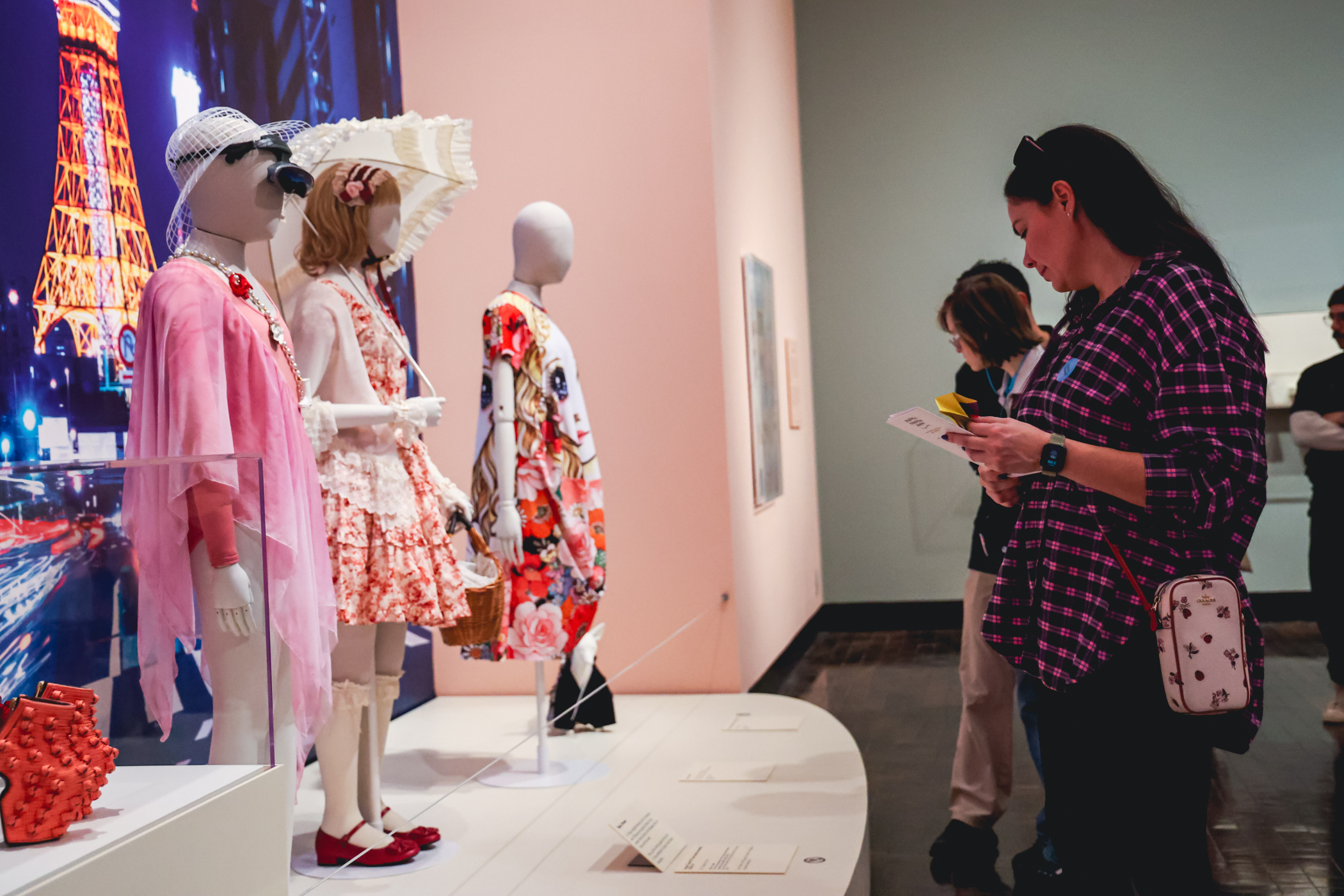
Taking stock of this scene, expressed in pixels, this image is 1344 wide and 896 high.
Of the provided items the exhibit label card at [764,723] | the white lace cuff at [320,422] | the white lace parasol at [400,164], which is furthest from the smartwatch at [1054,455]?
the exhibit label card at [764,723]

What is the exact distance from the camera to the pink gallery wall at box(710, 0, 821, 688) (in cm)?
486

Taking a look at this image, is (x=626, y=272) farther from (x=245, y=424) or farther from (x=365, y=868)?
(x=245, y=424)

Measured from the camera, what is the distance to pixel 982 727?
9.18ft

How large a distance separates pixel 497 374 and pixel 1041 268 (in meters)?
1.99

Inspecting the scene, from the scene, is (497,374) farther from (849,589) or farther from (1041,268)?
(849,589)

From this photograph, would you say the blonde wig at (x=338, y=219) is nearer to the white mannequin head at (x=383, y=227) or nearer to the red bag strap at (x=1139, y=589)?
the white mannequin head at (x=383, y=227)

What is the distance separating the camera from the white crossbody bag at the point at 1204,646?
1383 millimetres

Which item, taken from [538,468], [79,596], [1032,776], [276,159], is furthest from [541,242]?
[79,596]

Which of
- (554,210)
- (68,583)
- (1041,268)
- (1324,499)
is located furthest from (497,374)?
(1324,499)

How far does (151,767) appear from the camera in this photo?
1250 millimetres

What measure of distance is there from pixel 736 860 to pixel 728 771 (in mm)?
835

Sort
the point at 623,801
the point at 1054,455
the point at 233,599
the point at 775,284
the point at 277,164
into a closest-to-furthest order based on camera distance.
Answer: the point at 1054,455, the point at 233,599, the point at 277,164, the point at 623,801, the point at 775,284

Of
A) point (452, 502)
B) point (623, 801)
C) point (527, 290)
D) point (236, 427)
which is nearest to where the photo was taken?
point (236, 427)

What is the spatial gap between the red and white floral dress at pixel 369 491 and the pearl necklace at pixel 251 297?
324 mm
